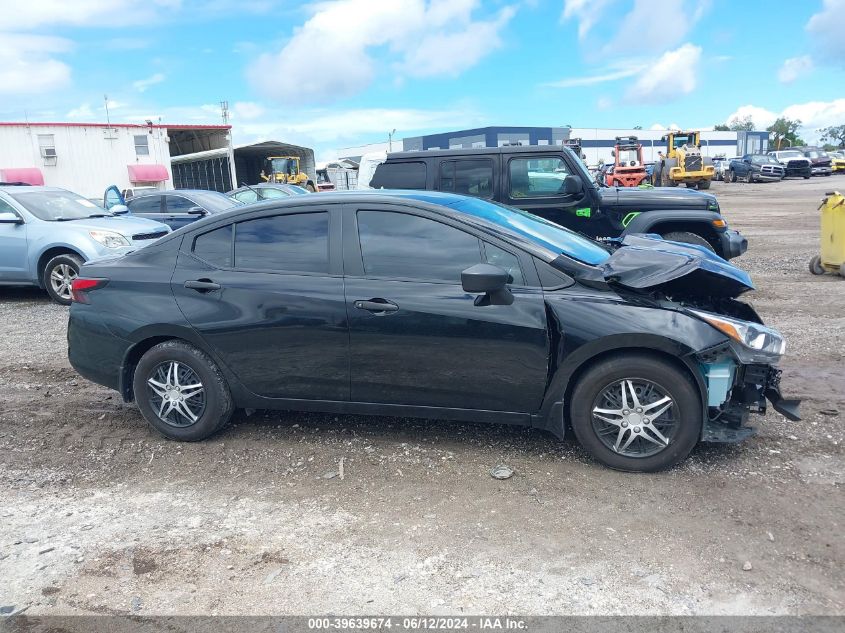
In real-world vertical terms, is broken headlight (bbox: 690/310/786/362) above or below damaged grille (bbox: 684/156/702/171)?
below

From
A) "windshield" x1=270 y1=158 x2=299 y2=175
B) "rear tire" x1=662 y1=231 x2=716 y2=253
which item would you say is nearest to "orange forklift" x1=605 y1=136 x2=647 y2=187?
"windshield" x1=270 y1=158 x2=299 y2=175

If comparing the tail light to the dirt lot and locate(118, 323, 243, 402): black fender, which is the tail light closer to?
locate(118, 323, 243, 402): black fender

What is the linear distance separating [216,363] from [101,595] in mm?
1742

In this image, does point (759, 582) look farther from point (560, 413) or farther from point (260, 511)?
point (260, 511)

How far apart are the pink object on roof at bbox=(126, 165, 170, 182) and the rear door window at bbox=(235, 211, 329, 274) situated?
102 ft

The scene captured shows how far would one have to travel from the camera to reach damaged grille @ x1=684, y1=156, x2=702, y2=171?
1406 inches

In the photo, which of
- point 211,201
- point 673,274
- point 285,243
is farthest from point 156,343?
point 211,201

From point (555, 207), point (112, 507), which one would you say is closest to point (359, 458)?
point (112, 507)

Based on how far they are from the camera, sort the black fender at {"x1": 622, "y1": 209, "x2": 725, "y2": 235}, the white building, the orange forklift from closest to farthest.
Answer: the black fender at {"x1": 622, "y1": 209, "x2": 725, "y2": 235} → the white building → the orange forklift

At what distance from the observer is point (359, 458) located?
14.3 feet

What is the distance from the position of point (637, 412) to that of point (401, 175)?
5.47m

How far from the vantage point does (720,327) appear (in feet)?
12.4

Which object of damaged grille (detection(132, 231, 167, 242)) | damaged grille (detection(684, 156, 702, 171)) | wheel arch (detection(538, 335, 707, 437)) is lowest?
wheel arch (detection(538, 335, 707, 437))

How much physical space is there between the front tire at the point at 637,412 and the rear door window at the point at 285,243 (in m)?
1.82
